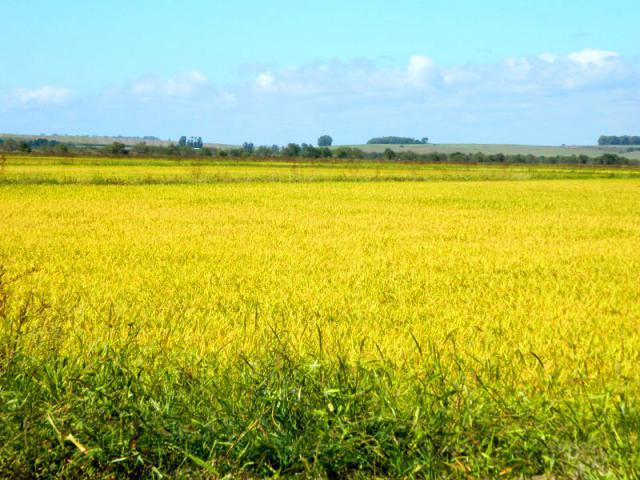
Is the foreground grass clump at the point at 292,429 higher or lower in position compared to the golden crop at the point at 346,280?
higher

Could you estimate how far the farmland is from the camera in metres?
3.18

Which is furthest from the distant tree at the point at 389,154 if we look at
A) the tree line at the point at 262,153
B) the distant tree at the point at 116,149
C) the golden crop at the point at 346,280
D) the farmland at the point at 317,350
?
the farmland at the point at 317,350

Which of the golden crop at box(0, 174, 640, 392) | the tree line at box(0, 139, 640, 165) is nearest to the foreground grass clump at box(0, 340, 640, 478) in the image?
the golden crop at box(0, 174, 640, 392)

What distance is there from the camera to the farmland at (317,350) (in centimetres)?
318

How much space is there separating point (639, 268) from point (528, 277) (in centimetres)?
260

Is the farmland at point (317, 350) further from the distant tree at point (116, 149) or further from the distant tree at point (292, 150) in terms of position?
the distant tree at point (292, 150)

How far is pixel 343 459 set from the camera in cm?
317

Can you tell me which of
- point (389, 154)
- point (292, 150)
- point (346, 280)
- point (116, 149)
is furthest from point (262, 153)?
point (346, 280)

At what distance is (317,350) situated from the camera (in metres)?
5.18

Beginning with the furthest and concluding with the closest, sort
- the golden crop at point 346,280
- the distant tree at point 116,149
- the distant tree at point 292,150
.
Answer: the distant tree at point 292,150 < the distant tree at point 116,149 < the golden crop at point 346,280

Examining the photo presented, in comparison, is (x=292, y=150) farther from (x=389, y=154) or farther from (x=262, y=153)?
(x=389, y=154)

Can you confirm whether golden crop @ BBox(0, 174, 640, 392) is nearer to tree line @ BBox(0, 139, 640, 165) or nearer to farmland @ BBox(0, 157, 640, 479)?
farmland @ BBox(0, 157, 640, 479)

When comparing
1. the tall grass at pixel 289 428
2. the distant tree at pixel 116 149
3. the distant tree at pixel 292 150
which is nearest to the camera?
the tall grass at pixel 289 428

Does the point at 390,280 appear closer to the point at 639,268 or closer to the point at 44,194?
the point at 639,268
